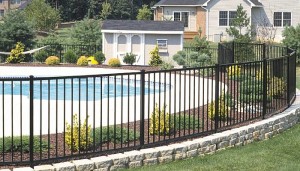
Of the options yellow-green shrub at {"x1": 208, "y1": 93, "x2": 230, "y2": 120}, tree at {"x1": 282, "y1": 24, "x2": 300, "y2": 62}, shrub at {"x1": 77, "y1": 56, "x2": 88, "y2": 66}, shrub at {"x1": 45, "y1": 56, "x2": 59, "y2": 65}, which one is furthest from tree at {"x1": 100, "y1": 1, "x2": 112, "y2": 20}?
yellow-green shrub at {"x1": 208, "y1": 93, "x2": 230, "y2": 120}

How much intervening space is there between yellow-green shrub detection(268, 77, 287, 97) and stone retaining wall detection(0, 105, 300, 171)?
0.97 meters

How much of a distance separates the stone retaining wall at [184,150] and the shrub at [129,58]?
16.6 metres

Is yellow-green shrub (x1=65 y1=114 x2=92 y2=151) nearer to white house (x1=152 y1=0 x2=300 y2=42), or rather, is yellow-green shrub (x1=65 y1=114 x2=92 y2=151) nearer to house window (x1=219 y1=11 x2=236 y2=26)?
white house (x1=152 y1=0 x2=300 y2=42)

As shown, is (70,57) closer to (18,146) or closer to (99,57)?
(99,57)

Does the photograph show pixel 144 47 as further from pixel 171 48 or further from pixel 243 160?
Result: pixel 243 160

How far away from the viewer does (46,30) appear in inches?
2174

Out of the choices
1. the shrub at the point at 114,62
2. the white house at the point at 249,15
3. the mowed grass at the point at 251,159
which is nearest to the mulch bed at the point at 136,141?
the mowed grass at the point at 251,159

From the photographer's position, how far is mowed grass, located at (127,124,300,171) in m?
8.19

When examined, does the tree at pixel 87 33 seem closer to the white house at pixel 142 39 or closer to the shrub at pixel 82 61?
the white house at pixel 142 39

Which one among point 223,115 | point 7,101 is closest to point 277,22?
point 7,101

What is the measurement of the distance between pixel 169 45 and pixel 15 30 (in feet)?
29.5

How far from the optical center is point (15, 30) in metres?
31.0

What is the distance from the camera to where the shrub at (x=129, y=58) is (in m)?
27.6

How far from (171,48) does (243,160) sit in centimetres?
1998
